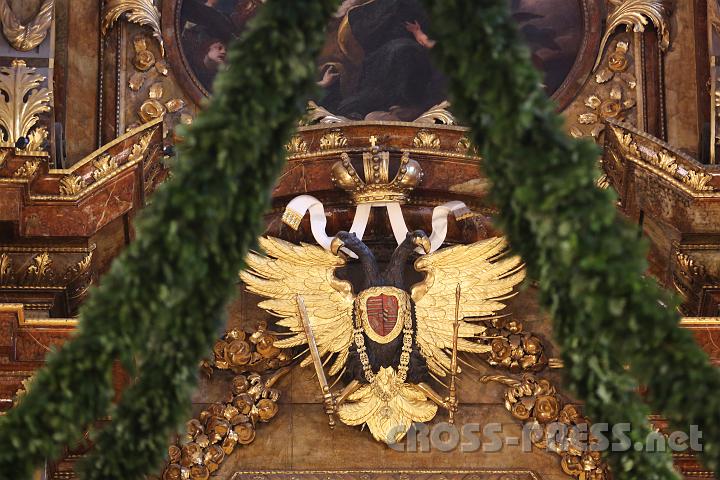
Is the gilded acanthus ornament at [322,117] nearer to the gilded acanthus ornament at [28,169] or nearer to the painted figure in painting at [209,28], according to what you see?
the painted figure in painting at [209,28]

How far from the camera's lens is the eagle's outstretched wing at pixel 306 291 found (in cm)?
1206

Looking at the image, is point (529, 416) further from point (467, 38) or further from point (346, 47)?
point (467, 38)

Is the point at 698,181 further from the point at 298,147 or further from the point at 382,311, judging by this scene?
the point at 298,147

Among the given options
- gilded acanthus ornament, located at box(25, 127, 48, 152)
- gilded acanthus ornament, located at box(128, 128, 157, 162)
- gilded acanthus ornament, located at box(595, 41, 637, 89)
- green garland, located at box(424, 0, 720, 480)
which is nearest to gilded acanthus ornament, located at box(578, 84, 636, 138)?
gilded acanthus ornament, located at box(595, 41, 637, 89)

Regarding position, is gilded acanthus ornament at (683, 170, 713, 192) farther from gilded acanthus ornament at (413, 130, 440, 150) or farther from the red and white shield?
the red and white shield

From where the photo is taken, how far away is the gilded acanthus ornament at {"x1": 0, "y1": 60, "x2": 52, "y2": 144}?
39.8 feet

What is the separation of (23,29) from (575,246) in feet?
21.1

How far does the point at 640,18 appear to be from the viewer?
13109 millimetres

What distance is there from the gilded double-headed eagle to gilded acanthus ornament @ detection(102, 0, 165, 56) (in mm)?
2070

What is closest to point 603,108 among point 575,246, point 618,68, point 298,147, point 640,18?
point 618,68

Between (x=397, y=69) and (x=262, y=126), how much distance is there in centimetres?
561

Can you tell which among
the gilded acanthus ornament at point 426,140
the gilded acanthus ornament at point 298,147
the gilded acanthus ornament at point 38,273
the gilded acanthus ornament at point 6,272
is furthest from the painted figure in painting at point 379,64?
the gilded acanthus ornament at point 6,272

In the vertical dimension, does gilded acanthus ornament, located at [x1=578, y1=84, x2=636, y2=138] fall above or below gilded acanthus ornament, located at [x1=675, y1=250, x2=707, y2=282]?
above

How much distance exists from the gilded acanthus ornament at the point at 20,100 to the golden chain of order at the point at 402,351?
2.79 metres
